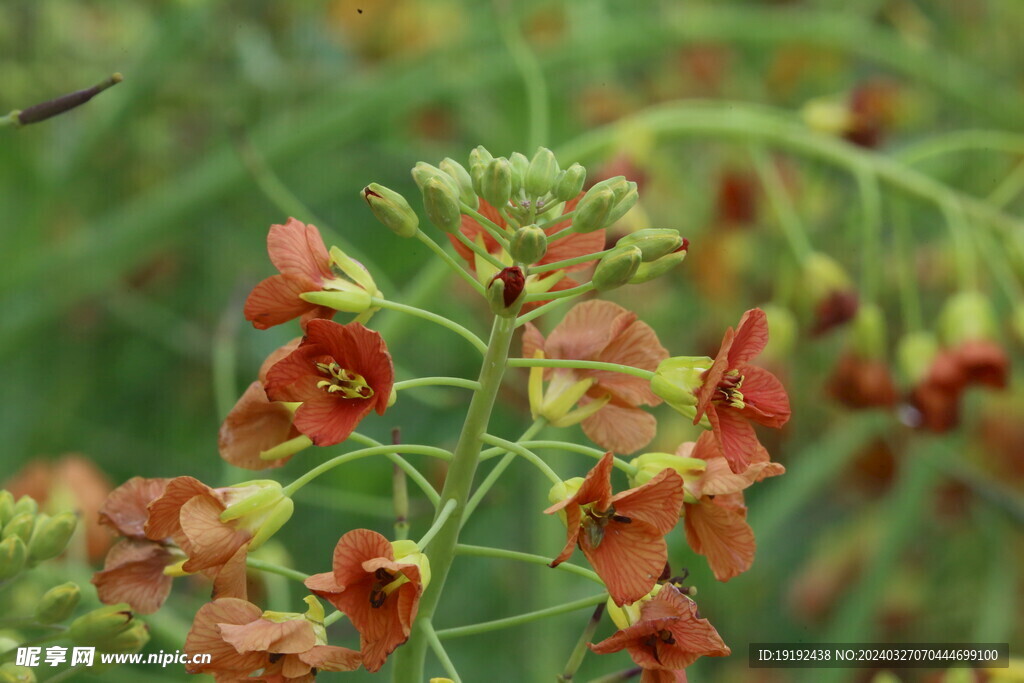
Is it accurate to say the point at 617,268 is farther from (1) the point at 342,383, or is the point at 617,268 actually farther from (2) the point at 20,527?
(2) the point at 20,527

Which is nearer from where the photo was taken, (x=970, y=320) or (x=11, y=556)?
(x=11, y=556)

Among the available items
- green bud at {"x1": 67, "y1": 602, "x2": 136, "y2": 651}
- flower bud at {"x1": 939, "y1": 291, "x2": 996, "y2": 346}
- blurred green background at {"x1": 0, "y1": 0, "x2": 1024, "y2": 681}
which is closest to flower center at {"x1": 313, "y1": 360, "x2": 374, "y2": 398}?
green bud at {"x1": 67, "y1": 602, "x2": 136, "y2": 651}

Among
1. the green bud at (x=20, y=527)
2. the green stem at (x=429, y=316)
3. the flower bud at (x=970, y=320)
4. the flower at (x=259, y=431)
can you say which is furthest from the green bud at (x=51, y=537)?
the flower bud at (x=970, y=320)

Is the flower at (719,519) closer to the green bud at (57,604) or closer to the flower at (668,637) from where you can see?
the flower at (668,637)

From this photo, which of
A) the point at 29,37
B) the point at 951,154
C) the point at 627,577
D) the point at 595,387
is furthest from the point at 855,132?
the point at 29,37

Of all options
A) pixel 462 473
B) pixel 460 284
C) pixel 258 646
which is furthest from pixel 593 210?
pixel 460 284

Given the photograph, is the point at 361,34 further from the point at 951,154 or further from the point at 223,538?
the point at 223,538
